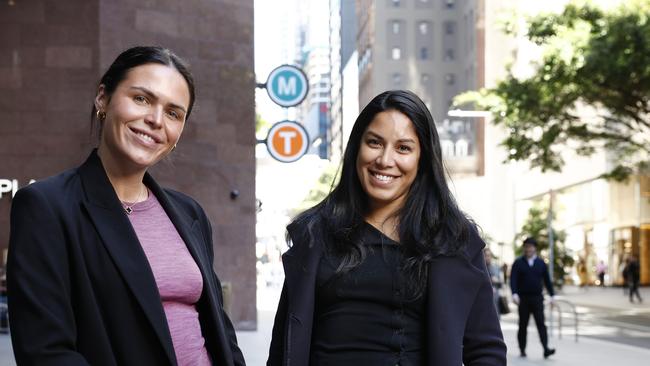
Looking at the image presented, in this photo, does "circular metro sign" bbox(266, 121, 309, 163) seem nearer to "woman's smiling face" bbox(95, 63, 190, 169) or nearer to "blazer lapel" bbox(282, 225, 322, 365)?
"blazer lapel" bbox(282, 225, 322, 365)

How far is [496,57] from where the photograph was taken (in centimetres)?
7862

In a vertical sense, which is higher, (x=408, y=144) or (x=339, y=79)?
(x=339, y=79)

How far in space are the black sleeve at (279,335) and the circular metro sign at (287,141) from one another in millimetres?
17345

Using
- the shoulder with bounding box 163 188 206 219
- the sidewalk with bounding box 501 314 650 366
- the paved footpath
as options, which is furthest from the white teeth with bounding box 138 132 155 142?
the sidewalk with bounding box 501 314 650 366

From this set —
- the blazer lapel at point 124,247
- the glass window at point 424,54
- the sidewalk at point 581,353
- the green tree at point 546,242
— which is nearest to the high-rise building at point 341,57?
the glass window at point 424,54

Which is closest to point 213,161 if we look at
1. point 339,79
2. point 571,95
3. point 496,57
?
point 571,95

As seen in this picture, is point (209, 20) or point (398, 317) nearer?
A: point (398, 317)

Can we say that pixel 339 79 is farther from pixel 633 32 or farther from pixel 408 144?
pixel 408 144

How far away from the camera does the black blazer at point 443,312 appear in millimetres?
3631

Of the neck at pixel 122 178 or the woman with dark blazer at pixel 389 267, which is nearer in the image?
the neck at pixel 122 178

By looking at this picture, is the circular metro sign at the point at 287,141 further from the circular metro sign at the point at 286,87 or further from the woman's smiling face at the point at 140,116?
the woman's smiling face at the point at 140,116

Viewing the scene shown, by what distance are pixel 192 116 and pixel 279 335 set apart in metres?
15.4

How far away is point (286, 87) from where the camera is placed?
21406mm

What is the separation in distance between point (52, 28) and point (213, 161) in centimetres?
373
